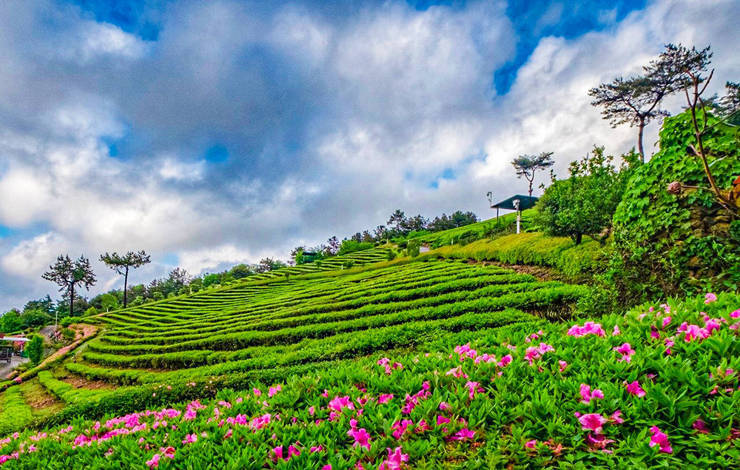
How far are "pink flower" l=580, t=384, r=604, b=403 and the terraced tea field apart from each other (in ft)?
12.3

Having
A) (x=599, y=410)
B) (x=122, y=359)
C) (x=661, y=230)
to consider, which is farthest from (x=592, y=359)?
(x=122, y=359)

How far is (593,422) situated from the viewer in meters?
1.51

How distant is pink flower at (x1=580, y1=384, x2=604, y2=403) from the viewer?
1.66 meters

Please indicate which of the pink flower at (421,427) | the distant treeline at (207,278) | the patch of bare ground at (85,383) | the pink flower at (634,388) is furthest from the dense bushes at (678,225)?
the distant treeline at (207,278)

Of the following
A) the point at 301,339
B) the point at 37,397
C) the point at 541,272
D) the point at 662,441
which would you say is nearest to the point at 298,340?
the point at 301,339

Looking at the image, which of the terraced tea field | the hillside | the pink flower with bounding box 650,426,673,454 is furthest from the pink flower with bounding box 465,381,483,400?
the hillside

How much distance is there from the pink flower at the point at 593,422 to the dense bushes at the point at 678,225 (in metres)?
2.77

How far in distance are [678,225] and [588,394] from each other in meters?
3.60

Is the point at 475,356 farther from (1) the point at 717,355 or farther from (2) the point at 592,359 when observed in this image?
(1) the point at 717,355

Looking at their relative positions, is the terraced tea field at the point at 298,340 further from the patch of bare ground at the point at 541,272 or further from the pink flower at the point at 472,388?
the pink flower at the point at 472,388

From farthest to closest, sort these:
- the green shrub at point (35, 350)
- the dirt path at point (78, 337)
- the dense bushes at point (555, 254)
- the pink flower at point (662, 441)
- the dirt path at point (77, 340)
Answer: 1. the green shrub at point (35, 350)
2. the dirt path at point (78, 337)
3. the dirt path at point (77, 340)
4. the dense bushes at point (555, 254)
5. the pink flower at point (662, 441)

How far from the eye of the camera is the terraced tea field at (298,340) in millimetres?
6461

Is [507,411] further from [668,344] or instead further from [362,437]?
[668,344]

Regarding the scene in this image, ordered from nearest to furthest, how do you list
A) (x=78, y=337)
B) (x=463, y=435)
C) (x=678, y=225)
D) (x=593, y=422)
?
1. (x=593, y=422)
2. (x=463, y=435)
3. (x=678, y=225)
4. (x=78, y=337)
